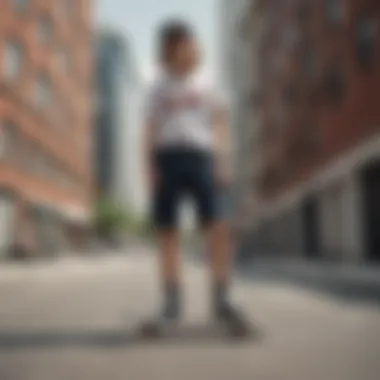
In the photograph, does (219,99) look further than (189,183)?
No

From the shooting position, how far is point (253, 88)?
1.36m

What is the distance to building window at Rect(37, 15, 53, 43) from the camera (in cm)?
103

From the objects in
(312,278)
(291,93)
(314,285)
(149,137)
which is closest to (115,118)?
(149,137)

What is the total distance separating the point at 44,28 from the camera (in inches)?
41.2

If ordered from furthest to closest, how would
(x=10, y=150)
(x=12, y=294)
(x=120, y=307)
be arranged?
(x=120, y=307) < (x=12, y=294) < (x=10, y=150)

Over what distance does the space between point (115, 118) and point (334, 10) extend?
1.48 ft

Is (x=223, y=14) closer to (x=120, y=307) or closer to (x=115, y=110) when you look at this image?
(x=115, y=110)

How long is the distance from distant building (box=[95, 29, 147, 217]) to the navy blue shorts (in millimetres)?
82

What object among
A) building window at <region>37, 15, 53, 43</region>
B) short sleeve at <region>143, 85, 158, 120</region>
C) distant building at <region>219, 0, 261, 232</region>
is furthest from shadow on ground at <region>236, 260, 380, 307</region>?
building window at <region>37, 15, 53, 43</region>

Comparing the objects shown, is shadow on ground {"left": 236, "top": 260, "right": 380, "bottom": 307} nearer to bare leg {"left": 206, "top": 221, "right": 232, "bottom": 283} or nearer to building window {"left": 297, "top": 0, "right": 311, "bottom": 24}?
bare leg {"left": 206, "top": 221, "right": 232, "bottom": 283}

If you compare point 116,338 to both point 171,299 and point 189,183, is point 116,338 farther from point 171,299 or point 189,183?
point 189,183

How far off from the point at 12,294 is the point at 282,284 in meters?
1.79

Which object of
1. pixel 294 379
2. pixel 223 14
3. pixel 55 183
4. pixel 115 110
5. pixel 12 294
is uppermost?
pixel 223 14

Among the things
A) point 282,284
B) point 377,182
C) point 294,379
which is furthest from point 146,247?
point 377,182
